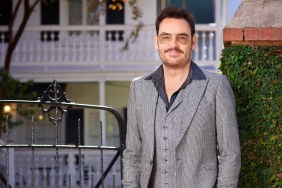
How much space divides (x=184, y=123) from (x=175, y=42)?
443mm

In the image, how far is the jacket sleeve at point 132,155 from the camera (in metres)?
4.81

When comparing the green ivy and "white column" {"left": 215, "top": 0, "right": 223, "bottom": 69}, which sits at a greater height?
"white column" {"left": 215, "top": 0, "right": 223, "bottom": 69}

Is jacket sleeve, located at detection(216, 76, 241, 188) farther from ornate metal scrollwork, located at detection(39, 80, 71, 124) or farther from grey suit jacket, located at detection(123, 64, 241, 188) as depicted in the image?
ornate metal scrollwork, located at detection(39, 80, 71, 124)

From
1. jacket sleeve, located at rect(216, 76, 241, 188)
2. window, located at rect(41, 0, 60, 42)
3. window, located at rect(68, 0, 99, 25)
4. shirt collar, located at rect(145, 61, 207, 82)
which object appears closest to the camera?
jacket sleeve, located at rect(216, 76, 241, 188)

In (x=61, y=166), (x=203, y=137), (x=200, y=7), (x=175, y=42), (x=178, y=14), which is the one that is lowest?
(x=61, y=166)

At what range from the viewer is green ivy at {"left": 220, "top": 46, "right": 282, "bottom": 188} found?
17.5 feet

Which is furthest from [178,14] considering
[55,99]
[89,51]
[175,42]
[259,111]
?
[89,51]

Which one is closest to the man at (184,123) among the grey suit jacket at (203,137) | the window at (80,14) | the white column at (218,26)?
the grey suit jacket at (203,137)

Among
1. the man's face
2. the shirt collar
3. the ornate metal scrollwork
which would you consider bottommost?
the ornate metal scrollwork

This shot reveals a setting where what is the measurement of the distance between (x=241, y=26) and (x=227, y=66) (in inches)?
11.0

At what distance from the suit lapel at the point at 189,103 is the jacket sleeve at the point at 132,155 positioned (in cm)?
29

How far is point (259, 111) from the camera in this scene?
5344 mm

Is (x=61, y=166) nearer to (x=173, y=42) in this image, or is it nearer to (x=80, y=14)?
(x=80, y=14)

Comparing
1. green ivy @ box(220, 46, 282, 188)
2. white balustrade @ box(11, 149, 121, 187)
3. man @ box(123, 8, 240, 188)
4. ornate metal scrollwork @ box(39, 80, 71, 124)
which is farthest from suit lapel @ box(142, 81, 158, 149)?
white balustrade @ box(11, 149, 121, 187)
